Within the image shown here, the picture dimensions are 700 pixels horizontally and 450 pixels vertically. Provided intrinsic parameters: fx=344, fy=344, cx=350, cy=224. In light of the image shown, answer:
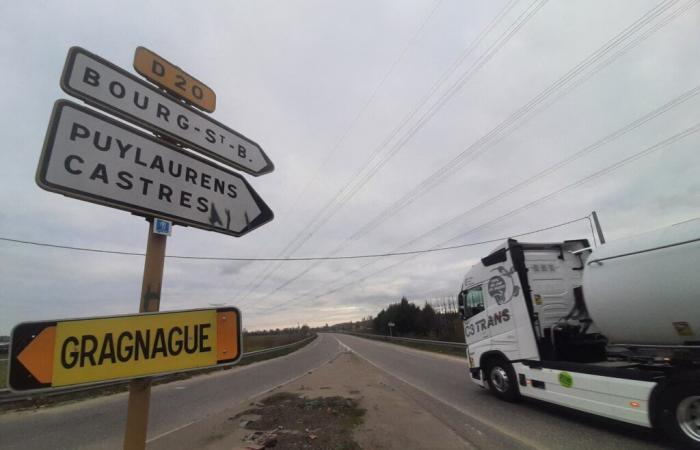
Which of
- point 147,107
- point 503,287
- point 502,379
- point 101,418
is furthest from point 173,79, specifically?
point 101,418

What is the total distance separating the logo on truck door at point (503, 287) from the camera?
7.99 meters

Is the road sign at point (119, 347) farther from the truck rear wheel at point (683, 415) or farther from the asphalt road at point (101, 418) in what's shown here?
the truck rear wheel at point (683, 415)

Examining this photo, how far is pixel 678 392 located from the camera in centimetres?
486

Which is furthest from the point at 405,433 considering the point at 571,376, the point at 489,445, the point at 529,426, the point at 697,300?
the point at 697,300

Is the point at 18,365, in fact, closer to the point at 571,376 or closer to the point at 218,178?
the point at 218,178

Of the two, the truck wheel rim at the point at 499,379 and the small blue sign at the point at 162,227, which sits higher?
the small blue sign at the point at 162,227

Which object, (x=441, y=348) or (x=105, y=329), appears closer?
(x=105, y=329)

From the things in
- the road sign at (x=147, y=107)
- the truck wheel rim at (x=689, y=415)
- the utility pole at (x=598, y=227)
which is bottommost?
the truck wheel rim at (x=689, y=415)

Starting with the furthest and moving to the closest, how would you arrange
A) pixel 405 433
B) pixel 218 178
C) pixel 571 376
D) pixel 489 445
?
pixel 571 376 < pixel 405 433 < pixel 489 445 < pixel 218 178

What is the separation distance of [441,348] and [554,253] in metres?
18.9

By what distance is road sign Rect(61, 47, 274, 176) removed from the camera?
2.04 metres

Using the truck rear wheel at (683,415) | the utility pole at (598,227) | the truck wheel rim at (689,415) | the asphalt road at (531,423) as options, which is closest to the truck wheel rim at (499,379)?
the asphalt road at (531,423)

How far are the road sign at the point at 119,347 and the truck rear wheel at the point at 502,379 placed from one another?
7881mm

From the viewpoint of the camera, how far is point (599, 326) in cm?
631
